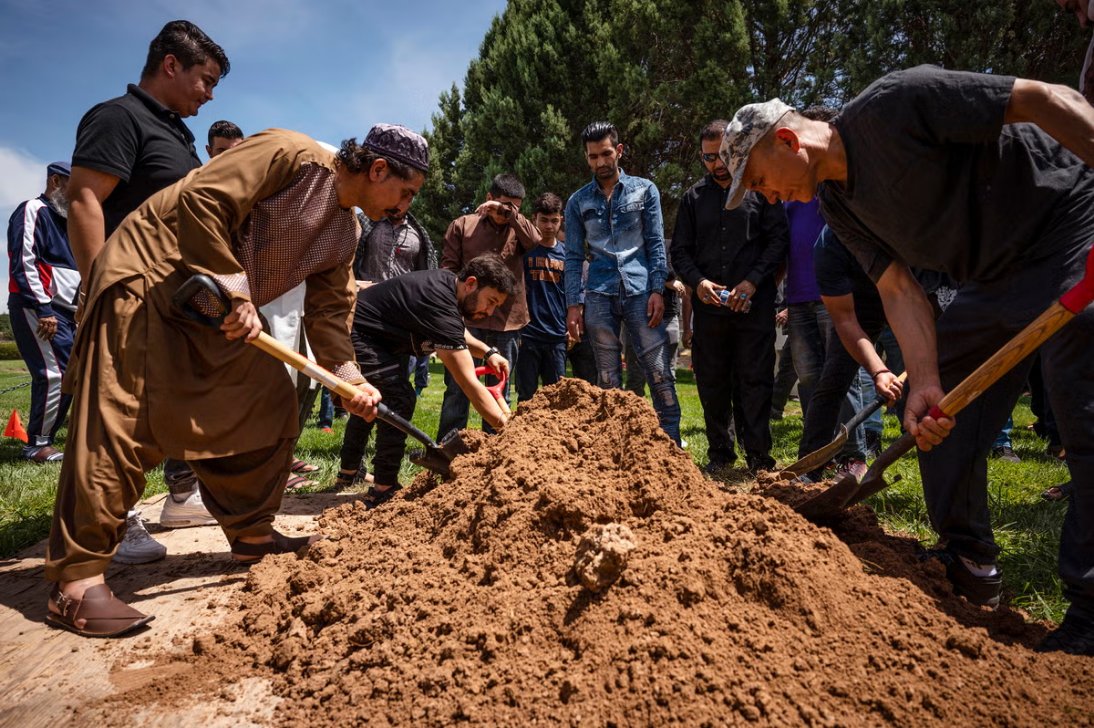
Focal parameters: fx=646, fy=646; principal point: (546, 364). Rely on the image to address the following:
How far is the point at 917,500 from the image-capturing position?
12.0 feet

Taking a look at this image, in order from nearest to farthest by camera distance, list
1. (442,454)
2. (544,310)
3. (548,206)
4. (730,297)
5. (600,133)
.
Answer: (442,454), (730,297), (600,133), (544,310), (548,206)

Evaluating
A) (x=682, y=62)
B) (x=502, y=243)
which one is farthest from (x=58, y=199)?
(x=682, y=62)

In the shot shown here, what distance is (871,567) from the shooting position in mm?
2207

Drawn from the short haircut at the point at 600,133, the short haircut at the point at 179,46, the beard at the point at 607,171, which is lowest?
the short haircut at the point at 179,46

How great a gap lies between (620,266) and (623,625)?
10.8 feet

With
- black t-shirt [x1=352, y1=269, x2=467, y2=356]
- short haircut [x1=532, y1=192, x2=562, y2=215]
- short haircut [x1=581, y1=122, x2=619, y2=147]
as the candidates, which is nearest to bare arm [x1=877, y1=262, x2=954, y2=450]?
black t-shirt [x1=352, y1=269, x2=467, y2=356]

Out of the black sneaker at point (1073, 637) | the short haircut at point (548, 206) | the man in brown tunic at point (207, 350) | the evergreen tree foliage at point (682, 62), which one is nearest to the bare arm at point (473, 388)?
the man in brown tunic at point (207, 350)

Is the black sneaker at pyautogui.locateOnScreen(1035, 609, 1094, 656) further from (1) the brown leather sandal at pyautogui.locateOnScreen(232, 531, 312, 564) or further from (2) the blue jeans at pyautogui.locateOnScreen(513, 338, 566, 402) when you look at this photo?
(2) the blue jeans at pyautogui.locateOnScreen(513, 338, 566, 402)

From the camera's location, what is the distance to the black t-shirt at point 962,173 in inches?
78.3

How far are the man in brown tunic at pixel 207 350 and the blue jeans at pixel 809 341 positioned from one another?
284cm

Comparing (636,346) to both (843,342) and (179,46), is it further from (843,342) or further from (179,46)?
(179,46)

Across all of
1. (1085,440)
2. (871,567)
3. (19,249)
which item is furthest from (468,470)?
(19,249)

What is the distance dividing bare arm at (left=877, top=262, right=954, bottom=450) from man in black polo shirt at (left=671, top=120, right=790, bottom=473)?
6.16 feet

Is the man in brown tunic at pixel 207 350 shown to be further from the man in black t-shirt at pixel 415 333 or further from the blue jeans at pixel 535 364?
the blue jeans at pixel 535 364
